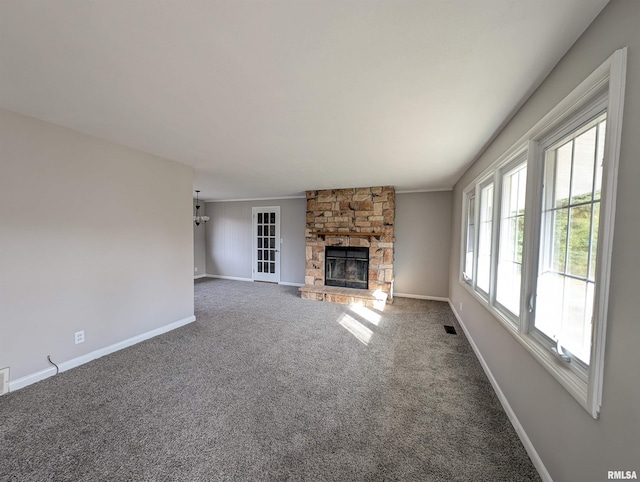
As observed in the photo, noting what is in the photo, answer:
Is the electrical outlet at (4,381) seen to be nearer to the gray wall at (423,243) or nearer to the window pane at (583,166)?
the window pane at (583,166)

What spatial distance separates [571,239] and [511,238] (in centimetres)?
98

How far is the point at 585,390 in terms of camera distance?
45.0 inches

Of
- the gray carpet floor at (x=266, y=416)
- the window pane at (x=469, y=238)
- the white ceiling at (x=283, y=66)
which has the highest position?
the white ceiling at (x=283, y=66)

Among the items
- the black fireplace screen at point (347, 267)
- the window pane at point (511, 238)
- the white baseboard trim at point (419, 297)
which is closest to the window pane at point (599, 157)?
the window pane at point (511, 238)

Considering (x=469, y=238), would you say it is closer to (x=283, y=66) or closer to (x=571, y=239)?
(x=571, y=239)

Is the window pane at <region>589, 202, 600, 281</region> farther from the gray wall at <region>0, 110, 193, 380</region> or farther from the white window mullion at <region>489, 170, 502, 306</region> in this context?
the gray wall at <region>0, 110, 193, 380</region>

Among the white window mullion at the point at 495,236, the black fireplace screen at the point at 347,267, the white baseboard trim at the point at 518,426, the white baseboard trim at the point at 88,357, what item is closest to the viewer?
the white baseboard trim at the point at 518,426

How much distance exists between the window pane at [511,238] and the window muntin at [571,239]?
422 mm

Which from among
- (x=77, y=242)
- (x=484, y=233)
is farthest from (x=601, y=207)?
(x=77, y=242)

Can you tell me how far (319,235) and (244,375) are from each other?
143 inches

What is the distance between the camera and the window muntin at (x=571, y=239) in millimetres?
1237

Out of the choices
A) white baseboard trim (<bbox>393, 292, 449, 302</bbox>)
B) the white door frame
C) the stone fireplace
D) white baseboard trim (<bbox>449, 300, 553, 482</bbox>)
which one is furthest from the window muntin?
the white door frame

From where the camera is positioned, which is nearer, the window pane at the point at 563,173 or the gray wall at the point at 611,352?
the gray wall at the point at 611,352

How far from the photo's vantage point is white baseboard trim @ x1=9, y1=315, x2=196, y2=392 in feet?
7.28
